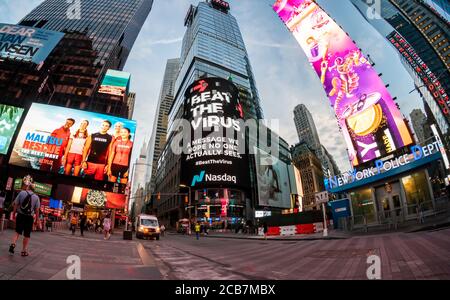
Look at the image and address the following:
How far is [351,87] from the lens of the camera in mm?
27469

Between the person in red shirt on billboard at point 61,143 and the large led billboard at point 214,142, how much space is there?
27581 millimetres

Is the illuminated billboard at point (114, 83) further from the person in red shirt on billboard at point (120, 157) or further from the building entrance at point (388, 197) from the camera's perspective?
the building entrance at point (388, 197)

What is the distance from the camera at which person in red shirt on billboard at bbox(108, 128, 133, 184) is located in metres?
40.1

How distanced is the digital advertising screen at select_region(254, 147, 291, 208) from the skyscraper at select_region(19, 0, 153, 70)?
213 ft

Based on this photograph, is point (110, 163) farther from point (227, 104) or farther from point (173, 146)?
point (173, 146)

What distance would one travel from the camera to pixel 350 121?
27.5m

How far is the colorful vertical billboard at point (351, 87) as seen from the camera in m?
24.1

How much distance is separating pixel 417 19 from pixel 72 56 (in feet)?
402

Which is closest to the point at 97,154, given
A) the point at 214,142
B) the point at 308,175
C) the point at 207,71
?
the point at 214,142

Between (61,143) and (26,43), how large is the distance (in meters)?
15.6

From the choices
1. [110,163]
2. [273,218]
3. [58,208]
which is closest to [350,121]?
[273,218]

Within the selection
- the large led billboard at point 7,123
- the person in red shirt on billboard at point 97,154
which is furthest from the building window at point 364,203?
the large led billboard at point 7,123

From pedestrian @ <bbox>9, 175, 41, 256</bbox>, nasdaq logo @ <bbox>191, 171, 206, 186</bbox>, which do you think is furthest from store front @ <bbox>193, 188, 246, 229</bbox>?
pedestrian @ <bbox>9, 175, 41, 256</bbox>
